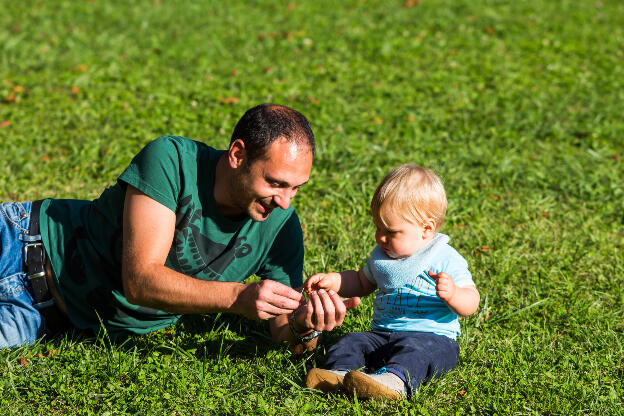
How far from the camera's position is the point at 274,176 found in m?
2.95

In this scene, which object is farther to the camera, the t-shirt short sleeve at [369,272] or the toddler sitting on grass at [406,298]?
the t-shirt short sleeve at [369,272]

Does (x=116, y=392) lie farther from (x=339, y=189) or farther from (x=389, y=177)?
(x=339, y=189)

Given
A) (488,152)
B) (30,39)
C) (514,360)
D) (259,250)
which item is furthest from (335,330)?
(30,39)

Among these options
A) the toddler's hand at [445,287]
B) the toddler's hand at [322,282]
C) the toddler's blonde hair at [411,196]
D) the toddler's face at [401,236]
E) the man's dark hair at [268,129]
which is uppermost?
the man's dark hair at [268,129]

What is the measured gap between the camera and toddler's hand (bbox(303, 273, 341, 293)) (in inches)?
126

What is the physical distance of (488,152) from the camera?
5945 mm

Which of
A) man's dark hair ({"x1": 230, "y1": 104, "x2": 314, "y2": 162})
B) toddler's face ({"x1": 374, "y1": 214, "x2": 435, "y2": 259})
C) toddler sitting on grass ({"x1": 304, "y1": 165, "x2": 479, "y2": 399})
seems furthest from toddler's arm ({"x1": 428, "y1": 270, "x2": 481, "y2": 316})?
man's dark hair ({"x1": 230, "y1": 104, "x2": 314, "y2": 162})

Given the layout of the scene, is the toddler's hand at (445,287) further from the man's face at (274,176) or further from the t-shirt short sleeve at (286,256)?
the t-shirt short sleeve at (286,256)

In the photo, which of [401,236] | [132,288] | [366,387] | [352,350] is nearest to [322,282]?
[352,350]

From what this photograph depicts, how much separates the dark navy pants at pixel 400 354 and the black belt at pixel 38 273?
1.50 m

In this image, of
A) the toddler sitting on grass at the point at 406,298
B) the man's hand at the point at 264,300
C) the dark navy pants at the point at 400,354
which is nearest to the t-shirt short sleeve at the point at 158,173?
the man's hand at the point at 264,300

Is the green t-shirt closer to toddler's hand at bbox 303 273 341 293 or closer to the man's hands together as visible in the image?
toddler's hand at bbox 303 273 341 293

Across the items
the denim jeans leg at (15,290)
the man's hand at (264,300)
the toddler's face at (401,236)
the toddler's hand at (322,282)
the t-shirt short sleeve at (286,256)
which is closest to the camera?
the man's hand at (264,300)

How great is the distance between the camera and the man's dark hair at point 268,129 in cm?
295
